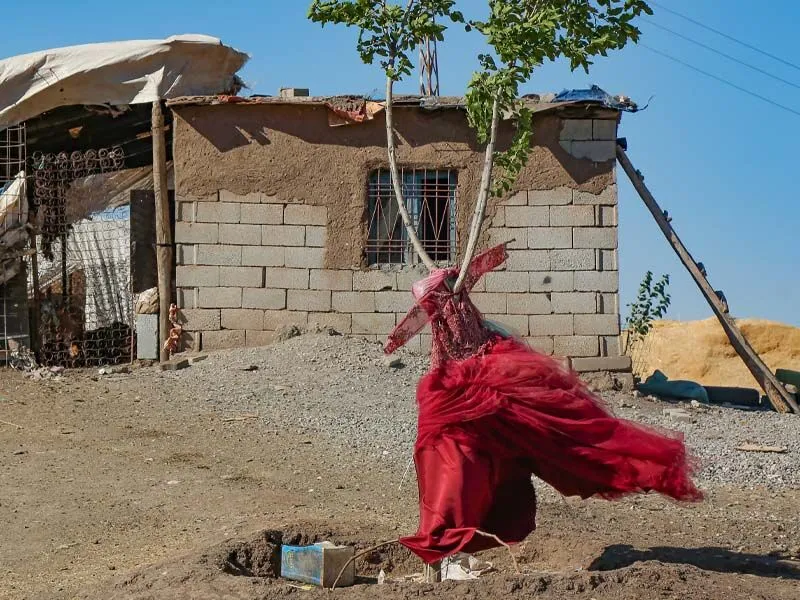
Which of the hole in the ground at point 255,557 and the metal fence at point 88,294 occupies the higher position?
the metal fence at point 88,294

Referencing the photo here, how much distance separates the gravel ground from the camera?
862 centimetres

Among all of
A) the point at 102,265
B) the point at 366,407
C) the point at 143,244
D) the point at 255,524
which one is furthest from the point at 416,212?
the point at 255,524

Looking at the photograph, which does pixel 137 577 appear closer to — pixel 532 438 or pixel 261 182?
pixel 532 438

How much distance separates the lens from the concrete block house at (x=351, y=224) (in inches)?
469

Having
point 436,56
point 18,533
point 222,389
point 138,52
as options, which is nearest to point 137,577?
point 18,533

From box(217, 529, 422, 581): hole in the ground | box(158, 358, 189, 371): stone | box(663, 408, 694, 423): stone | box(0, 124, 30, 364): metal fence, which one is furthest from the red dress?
box(0, 124, 30, 364): metal fence

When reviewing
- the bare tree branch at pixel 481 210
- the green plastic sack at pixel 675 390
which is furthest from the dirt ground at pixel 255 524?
the green plastic sack at pixel 675 390

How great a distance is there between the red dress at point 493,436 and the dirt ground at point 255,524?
1.01 ft

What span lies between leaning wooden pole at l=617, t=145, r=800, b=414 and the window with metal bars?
1.99 metres

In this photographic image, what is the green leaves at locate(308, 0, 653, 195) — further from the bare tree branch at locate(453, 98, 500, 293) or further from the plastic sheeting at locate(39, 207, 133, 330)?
the plastic sheeting at locate(39, 207, 133, 330)

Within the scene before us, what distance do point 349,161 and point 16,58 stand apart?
12.7ft

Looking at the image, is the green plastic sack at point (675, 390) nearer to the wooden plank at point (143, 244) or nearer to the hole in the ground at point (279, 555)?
the wooden plank at point (143, 244)

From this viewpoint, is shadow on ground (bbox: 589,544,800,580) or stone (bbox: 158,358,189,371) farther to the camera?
stone (bbox: 158,358,189,371)

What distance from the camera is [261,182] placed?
39.3 feet
